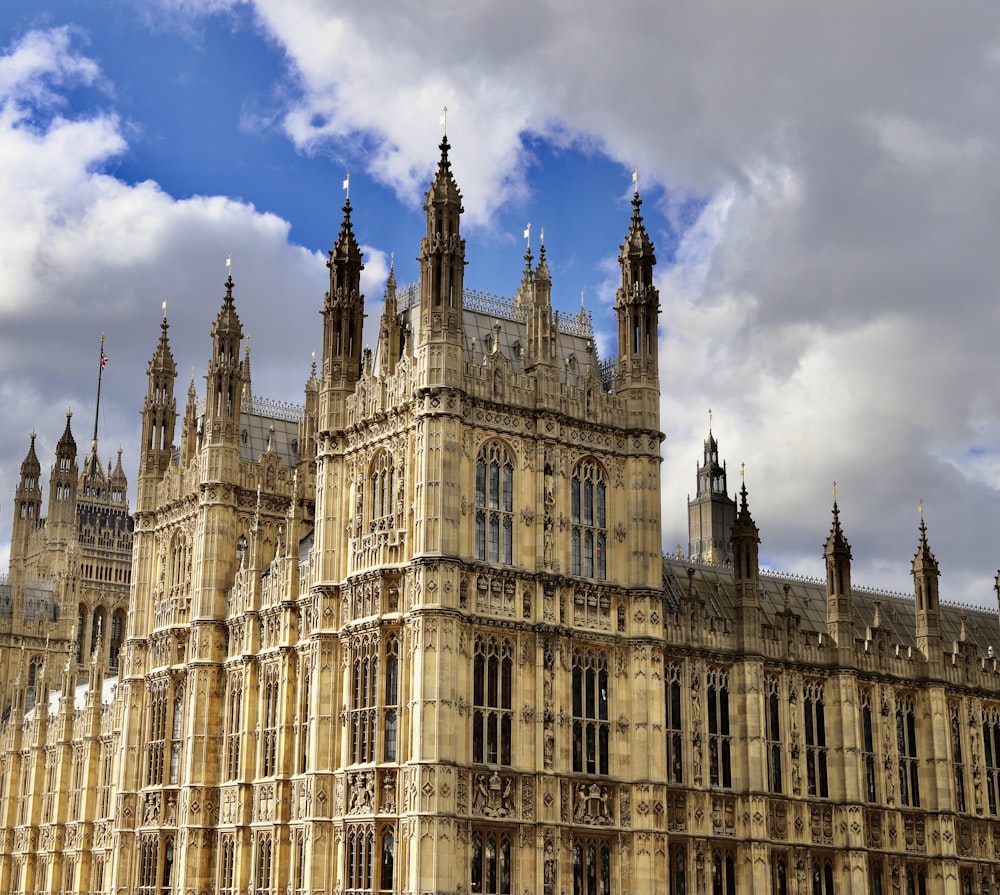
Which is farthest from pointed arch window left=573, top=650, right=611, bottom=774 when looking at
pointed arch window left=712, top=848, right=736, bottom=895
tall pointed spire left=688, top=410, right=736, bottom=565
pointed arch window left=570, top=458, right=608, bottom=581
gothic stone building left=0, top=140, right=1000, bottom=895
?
tall pointed spire left=688, top=410, right=736, bottom=565

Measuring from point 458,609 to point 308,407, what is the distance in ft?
90.7

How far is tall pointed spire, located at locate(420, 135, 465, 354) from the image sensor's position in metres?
63.6

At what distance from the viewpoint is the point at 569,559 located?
211ft

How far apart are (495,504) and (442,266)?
9992mm

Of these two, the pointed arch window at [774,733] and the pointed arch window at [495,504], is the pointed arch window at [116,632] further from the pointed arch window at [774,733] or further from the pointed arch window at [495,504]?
the pointed arch window at [495,504]

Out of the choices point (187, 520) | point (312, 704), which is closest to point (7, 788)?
point (187, 520)

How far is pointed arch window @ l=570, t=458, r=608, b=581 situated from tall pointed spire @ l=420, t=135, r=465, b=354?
→ 317 inches

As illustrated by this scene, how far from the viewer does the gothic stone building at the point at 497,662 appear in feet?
200

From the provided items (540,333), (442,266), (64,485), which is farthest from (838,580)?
(64,485)

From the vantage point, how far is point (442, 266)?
211ft

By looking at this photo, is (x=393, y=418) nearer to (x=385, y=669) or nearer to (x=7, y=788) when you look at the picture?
(x=385, y=669)

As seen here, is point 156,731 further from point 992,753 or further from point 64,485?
point 64,485

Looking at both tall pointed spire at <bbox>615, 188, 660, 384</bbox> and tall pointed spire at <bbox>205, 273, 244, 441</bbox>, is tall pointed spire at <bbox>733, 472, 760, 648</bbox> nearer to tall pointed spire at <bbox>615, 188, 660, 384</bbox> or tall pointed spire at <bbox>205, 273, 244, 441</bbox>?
tall pointed spire at <bbox>615, 188, 660, 384</bbox>

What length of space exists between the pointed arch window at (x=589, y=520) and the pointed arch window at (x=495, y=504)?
3073 mm
